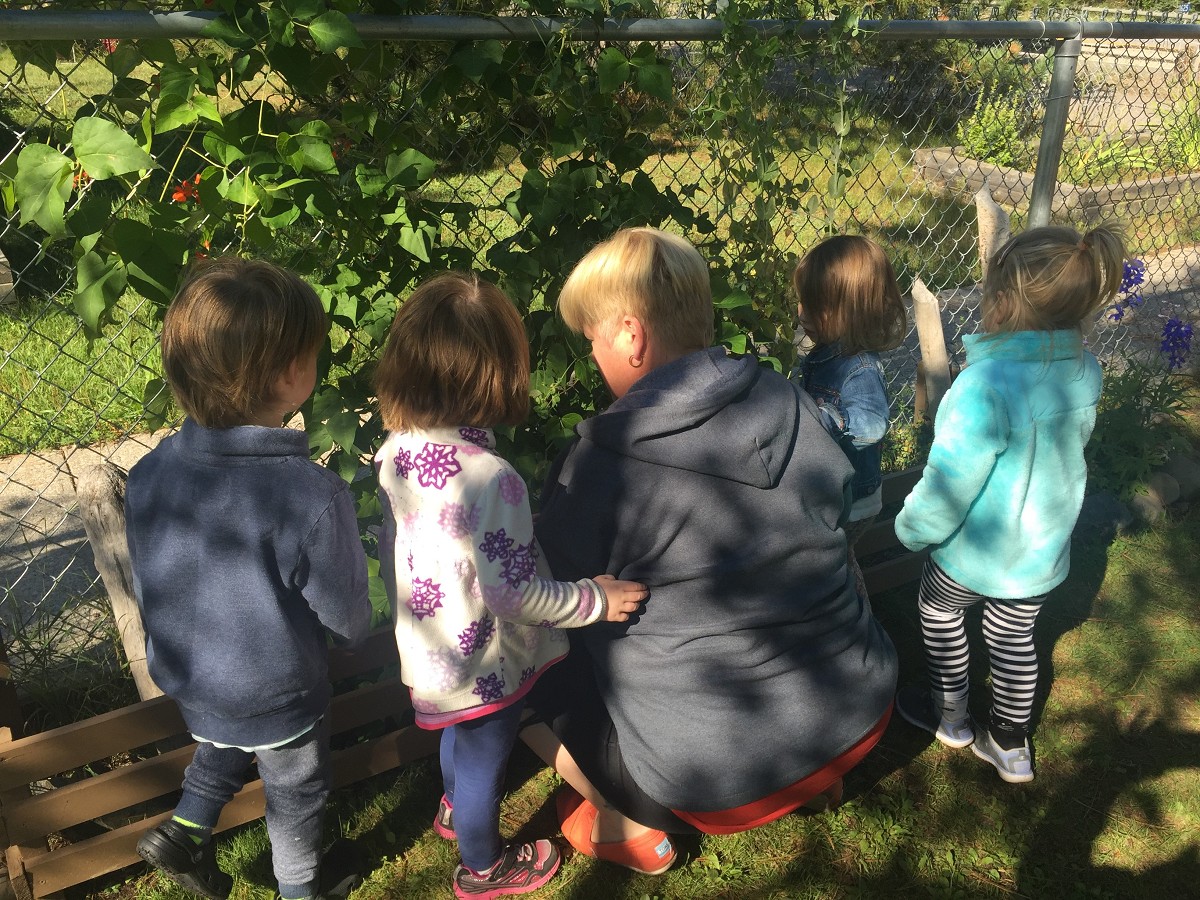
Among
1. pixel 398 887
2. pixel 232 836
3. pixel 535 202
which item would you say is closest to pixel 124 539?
pixel 232 836

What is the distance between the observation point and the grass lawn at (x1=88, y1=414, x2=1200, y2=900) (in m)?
2.37

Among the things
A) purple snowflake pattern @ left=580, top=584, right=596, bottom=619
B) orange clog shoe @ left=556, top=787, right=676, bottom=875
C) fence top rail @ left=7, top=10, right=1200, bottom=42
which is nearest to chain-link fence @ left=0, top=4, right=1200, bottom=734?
fence top rail @ left=7, top=10, right=1200, bottom=42

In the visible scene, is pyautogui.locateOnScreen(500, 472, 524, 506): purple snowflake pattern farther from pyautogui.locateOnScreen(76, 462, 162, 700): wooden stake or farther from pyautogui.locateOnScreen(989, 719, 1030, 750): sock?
pyautogui.locateOnScreen(989, 719, 1030, 750): sock

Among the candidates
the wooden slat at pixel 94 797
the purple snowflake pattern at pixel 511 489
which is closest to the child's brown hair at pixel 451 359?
the purple snowflake pattern at pixel 511 489

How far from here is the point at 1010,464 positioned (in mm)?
2426

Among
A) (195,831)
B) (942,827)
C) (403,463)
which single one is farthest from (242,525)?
(942,827)

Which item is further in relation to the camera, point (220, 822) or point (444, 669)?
point (220, 822)

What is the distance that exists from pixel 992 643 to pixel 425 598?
162 cm

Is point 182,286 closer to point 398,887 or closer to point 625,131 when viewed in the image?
point 625,131

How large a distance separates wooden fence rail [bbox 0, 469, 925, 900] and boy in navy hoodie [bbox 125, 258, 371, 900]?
402 mm

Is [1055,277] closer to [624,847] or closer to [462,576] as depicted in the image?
[462,576]

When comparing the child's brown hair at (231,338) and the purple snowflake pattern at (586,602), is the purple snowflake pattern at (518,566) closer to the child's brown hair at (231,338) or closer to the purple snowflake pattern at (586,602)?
the purple snowflake pattern at (586,602)

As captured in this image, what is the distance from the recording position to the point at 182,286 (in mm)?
1842

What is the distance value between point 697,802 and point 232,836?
1248mm
